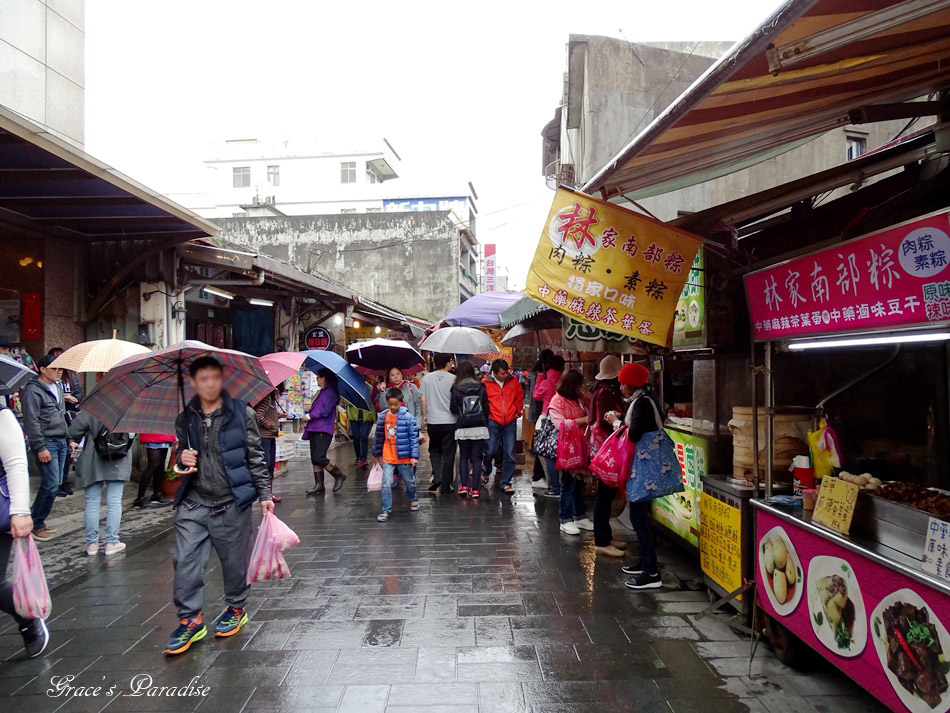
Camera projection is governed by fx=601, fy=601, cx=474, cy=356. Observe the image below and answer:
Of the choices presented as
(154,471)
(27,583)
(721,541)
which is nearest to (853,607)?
(721,541)

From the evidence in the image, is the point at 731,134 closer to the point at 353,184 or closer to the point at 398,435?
the point at 398,435

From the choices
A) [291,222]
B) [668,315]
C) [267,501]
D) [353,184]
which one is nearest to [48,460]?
[267,501]

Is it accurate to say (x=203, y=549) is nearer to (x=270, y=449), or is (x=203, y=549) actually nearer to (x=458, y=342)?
(x=270, y=449)

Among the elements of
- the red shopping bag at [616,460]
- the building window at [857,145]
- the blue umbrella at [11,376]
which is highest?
the building window at [857,145]

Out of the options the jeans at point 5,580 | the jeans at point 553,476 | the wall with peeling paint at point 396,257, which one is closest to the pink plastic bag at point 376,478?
the jeans at point 553,476

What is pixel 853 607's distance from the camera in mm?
3236

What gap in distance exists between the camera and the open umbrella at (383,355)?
9.63 metres

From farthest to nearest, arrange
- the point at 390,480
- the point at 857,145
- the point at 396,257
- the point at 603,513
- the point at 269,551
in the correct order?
the point at 396,257 → the point at 857,145 → the point at 390,480 → the point at 603,513 → the point at 269,551

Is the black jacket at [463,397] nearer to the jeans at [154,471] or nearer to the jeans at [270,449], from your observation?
the jeans at [270,449]

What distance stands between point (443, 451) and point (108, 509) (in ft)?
14.7

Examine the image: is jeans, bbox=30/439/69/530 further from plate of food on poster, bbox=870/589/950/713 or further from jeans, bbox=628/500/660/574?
plate of food on poster, bbox=870/589/950/713

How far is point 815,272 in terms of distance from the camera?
3.39m

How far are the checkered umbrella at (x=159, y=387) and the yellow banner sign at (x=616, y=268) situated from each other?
7.17ft

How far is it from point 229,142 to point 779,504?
58.9 metres
